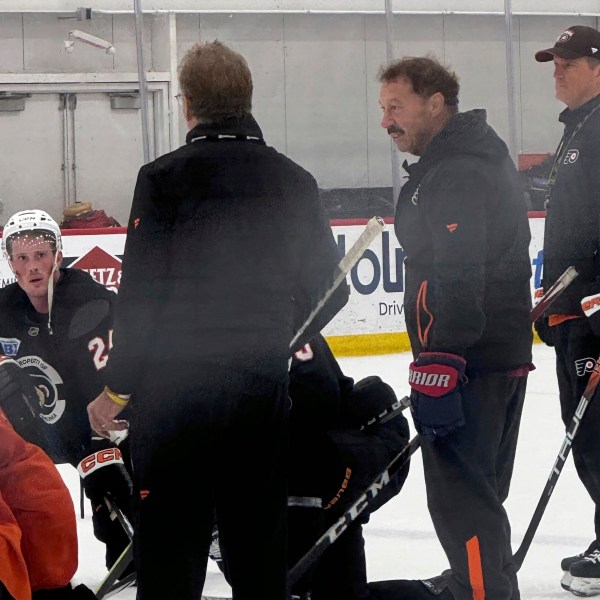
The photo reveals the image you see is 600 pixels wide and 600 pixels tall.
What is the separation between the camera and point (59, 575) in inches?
77.4

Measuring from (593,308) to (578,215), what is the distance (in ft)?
0.67

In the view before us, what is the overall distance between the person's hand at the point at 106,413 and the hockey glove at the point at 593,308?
41.2 inches

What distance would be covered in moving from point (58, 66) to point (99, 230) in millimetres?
4369

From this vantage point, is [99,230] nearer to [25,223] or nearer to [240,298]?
[25,223]

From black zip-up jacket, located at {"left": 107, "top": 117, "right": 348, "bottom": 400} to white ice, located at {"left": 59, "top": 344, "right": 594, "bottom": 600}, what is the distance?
1072mm

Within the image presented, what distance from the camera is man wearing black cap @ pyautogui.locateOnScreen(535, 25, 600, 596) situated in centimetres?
238

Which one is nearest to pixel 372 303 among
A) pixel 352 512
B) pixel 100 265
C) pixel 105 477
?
pixel 100 265

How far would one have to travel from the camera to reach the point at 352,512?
203 centimetres

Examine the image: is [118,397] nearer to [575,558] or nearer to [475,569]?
[475,569]

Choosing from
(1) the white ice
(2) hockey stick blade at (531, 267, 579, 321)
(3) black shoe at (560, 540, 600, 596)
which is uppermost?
(2) hockey stick blade at (531, 267, 579, 321)

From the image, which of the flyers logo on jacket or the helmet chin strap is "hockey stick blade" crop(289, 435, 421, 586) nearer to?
the helmet chin strap

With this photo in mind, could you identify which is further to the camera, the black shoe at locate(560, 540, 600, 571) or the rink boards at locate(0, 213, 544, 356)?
the rink boards at locate(0, 213, 544, 356)

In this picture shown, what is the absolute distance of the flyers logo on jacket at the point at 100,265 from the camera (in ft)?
18.0

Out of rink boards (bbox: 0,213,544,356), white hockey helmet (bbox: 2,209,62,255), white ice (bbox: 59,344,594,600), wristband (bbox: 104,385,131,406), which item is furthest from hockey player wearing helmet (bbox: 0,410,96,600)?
rink boards (bbox: 0,213,544,356)
